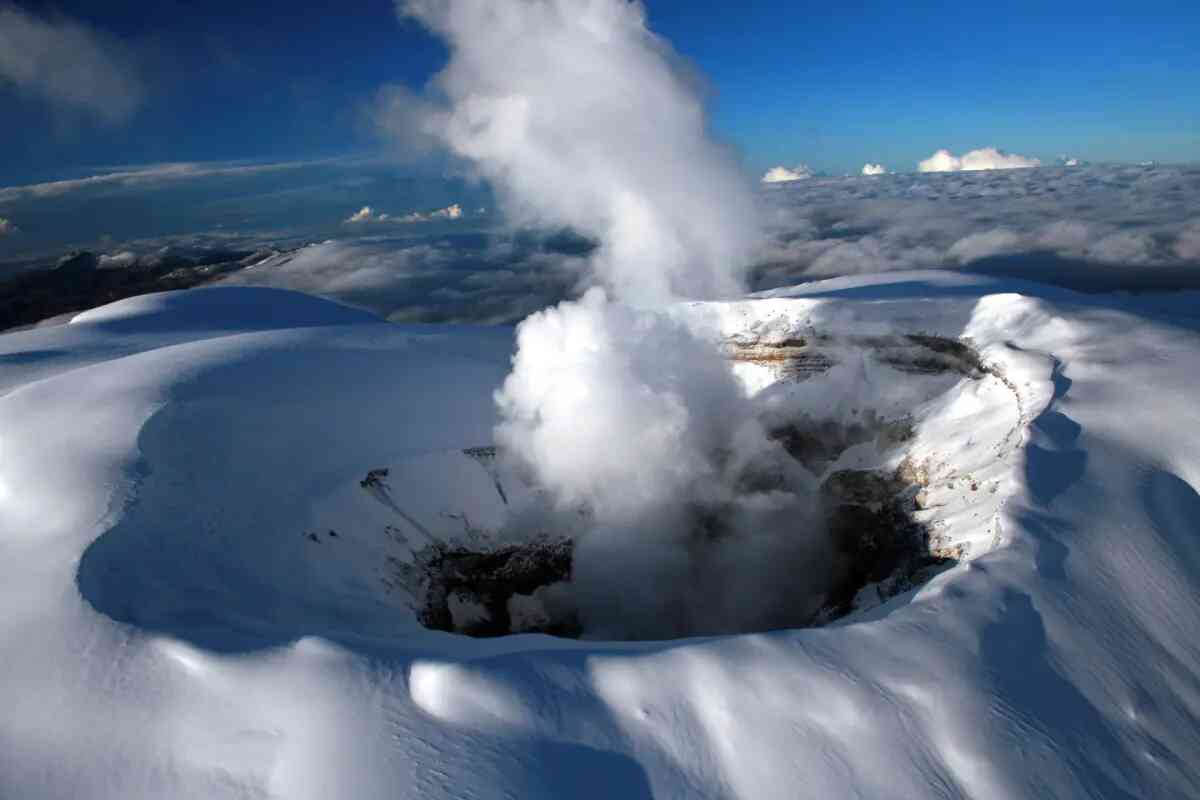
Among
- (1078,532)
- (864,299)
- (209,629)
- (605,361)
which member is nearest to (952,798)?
(1078,532)

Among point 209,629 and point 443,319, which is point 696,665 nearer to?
point 209,629

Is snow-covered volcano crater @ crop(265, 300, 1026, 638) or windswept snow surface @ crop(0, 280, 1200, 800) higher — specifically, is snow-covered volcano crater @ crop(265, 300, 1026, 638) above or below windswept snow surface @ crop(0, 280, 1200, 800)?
below

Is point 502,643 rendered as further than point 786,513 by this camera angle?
No

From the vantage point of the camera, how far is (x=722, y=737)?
7383mm

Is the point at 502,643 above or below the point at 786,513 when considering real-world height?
above

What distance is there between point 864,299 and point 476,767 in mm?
23809

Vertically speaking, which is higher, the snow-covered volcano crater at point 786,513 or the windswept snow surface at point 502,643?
the windswept snow surface at point 502,643

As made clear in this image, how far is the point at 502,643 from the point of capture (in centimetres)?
930

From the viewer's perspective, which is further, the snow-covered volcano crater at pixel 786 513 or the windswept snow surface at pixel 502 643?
the snow-covered volcano crater at pixel 786 513

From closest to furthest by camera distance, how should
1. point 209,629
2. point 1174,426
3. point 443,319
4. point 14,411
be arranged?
point 209,629 < point 1174,426 < point 14,411 < point 443,319

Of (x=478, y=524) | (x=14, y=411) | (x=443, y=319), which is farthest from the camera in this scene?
(x=443, y=319)

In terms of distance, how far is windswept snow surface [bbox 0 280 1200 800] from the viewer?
7215 millimetres

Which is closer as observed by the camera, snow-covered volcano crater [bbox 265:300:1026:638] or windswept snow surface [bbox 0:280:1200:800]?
windswept snow surface [bbox 0:280:1200:800]

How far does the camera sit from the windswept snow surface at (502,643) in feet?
23.7
